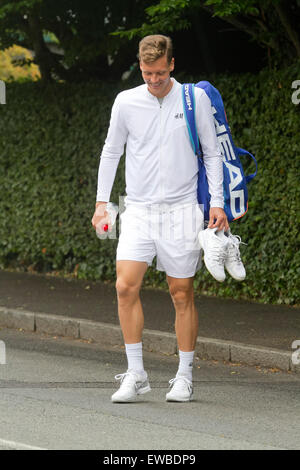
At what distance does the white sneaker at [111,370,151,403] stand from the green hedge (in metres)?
4.22

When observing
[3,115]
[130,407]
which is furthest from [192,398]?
[3,115]

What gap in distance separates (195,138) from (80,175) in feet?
23.0

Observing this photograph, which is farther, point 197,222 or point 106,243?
point 106,243

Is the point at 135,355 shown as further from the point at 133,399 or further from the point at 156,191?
the point at 156,191

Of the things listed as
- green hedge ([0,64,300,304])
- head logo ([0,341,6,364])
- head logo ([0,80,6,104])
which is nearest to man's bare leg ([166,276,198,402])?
head logo ([0,341,6,364])

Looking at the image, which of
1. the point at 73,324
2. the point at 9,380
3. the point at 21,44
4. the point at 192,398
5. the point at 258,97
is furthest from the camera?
the point at 21,44

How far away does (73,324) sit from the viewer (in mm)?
9125

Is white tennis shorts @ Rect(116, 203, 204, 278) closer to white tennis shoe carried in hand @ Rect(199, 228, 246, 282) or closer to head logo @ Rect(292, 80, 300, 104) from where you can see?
white tennis shoe carried in hand @ Rect(199, 228, 246, 282)

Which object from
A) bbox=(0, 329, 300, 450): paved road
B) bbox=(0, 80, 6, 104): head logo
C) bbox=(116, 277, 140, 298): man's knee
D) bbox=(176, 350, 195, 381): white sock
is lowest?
bbox=(0, 329, 300, 450): paved road

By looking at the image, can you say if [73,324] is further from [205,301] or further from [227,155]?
[227,155]

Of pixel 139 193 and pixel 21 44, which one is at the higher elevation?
pixel 21 44

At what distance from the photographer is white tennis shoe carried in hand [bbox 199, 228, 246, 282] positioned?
18.5ft

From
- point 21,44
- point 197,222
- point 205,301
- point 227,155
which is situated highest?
point 21,44

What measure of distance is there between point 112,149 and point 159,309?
13.9 ft
